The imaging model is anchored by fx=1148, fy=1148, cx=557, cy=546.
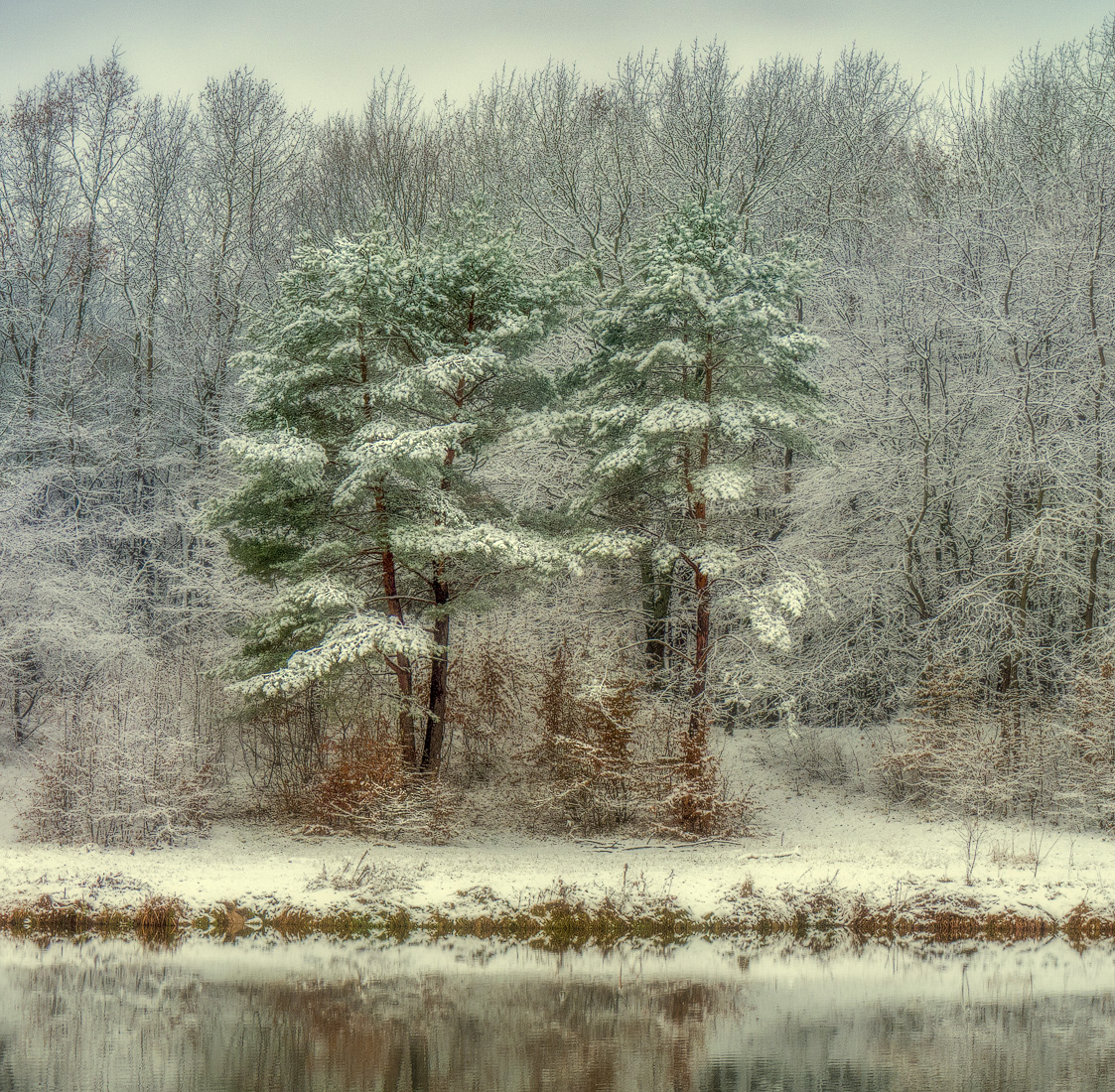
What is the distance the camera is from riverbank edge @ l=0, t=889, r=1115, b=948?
13.7m

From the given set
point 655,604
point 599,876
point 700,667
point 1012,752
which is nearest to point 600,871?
point 599,876

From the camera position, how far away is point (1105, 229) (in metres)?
20.3

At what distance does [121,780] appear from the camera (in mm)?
17406

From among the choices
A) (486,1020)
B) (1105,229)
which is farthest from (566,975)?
(1105,229)

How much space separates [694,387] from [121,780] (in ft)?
35.6

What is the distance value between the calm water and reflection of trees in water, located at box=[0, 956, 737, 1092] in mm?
26

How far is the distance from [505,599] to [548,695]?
3166 millimetres

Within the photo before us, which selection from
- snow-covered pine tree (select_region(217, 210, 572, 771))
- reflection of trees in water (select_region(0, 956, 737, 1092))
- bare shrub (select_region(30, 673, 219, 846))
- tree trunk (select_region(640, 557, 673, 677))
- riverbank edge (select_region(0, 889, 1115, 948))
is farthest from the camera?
tree trunk (select_region(640, 557, 673, 677))

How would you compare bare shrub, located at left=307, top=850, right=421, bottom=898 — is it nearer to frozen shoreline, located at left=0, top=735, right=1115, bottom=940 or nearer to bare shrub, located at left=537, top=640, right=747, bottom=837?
frozen shoreline, located at left=0, top=735, right=1115, bottom=940

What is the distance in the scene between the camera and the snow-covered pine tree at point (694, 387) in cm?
1758

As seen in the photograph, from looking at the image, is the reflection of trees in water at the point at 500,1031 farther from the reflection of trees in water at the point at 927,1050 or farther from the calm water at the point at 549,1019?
the reflection of trees in water at the point at 927,1050

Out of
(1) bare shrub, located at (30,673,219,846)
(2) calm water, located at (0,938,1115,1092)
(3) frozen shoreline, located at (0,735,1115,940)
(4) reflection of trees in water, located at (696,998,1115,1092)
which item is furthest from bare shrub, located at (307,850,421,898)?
(4) reflection of trees in water, located at (696,998,1115,1092)

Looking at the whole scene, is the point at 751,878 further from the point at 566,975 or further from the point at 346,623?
the point at 346,623

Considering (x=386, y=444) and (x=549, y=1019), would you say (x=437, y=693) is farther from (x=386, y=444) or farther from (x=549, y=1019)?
(x=549, y=1019)
